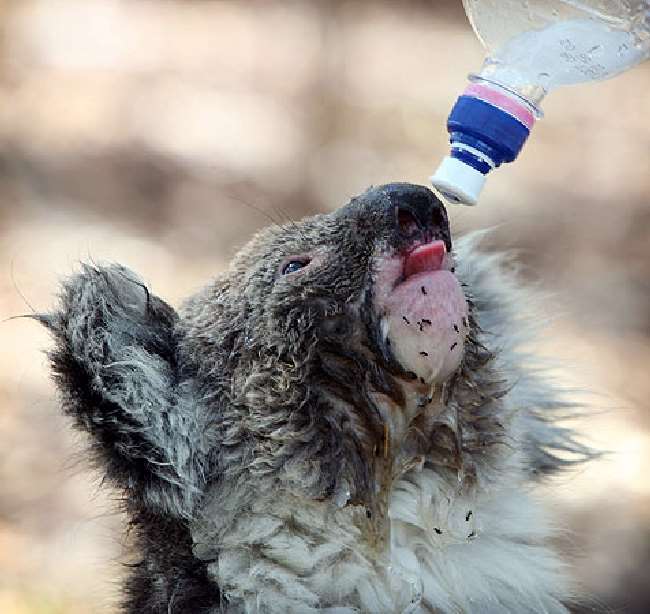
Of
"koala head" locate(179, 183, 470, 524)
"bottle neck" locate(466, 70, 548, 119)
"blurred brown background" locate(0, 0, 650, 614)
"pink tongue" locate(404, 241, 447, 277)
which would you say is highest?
"blurred brown background" locate(0, 0, 650, 614)

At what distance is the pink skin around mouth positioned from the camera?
2.17 meters

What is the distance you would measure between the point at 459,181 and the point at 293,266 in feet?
1.26

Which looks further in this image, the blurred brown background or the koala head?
the blurred brown background

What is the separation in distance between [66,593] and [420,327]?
2.92m

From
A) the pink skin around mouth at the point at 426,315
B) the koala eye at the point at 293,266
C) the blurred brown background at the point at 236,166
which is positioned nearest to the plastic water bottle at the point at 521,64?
the pink skin around mouth at the point at 426,315

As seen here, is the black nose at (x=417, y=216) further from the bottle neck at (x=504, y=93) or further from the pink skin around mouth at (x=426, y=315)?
the bottle neck at (x=504, y=93)

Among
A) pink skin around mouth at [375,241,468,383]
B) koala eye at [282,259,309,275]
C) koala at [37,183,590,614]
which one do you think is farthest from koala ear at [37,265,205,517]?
pink skin around mouth at [375,241,468,383]

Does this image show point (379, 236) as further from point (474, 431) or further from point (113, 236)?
point (113, 236)

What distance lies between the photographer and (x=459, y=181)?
223cm

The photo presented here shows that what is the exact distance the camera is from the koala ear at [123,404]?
228cm

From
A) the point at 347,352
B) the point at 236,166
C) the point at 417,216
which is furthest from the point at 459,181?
the point at 236,166

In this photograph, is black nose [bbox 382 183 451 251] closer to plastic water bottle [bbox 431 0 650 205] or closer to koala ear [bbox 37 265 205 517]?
plastic water bottle [bbox 431 0 650 205]

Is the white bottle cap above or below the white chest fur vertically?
above

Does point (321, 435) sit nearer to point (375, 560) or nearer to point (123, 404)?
point (375, 560)
